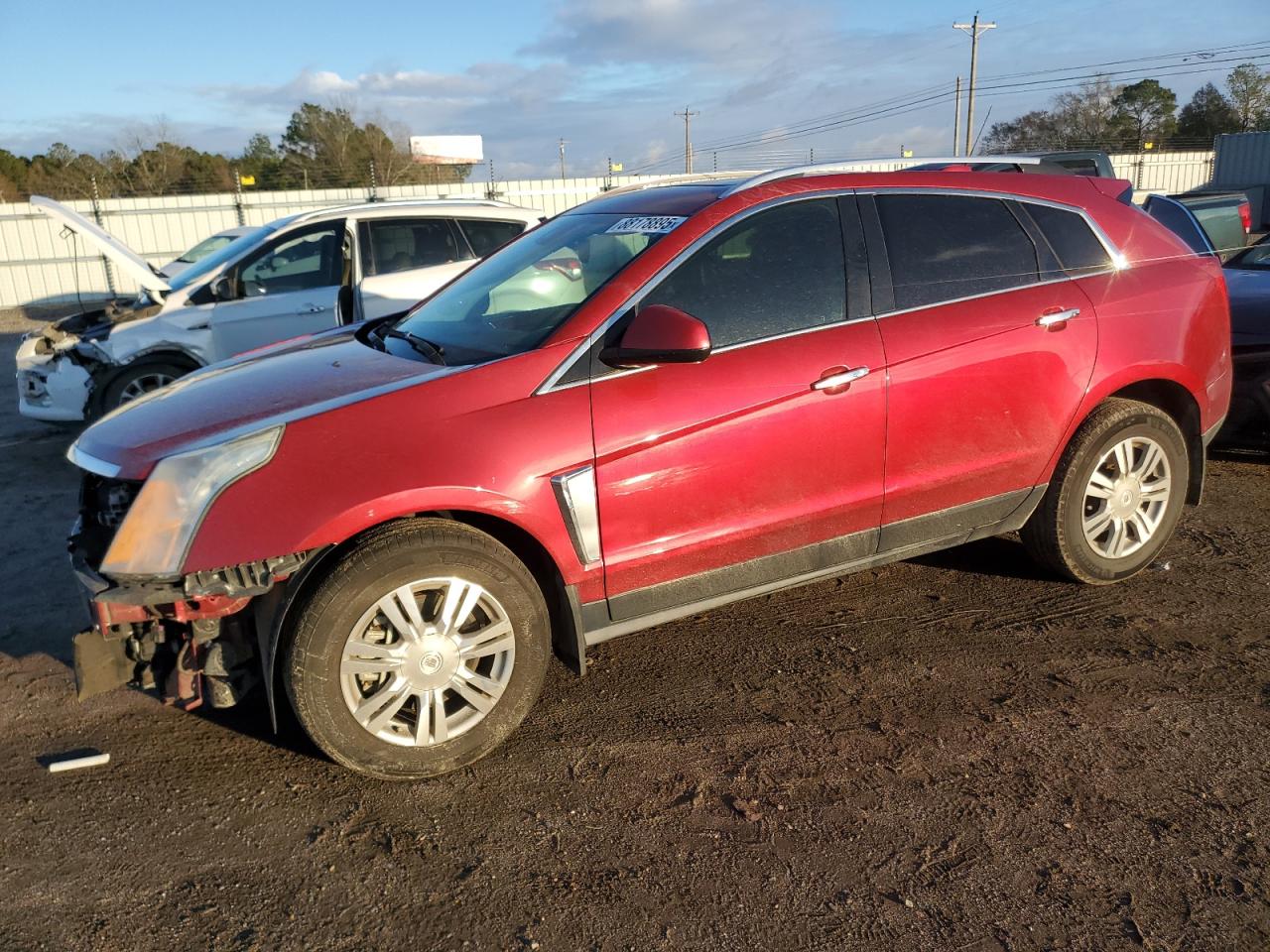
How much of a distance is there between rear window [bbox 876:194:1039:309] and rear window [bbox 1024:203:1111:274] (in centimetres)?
13

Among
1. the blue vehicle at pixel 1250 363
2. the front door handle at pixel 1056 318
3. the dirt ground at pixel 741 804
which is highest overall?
the front door handle at pixel 1056 318

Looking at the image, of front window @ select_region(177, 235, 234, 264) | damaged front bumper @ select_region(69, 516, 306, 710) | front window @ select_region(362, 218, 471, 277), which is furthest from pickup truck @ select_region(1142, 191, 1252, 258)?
front window @ select_region(177, 235, 234, 264)

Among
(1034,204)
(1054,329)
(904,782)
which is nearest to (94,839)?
(904,782)

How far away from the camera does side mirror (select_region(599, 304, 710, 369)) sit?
3.09 m

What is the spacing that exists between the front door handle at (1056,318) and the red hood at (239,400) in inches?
94.5

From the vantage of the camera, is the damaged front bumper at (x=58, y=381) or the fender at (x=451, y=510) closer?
the fender at (x=451, y=510)

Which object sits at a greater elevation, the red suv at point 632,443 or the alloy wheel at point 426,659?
the red suv at point 632,443

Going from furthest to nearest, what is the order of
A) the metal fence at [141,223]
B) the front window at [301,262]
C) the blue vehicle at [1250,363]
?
1. the metal fence at [141,223]
2. the front window at [301,262]
3. the blue vehicle at [1250,363]

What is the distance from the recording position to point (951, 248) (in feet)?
12.8

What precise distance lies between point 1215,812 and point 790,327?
2.04 m

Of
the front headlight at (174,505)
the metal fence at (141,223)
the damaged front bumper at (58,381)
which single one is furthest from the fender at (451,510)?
the metal fence at (141,223)

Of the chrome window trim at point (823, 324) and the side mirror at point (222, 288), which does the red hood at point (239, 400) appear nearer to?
the chrome window trim at point (823, 324)

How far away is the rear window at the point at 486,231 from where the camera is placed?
8.27m

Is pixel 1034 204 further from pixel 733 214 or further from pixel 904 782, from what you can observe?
pixel 904 782
